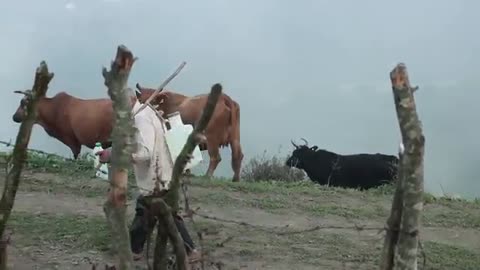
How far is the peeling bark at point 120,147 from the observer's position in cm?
237

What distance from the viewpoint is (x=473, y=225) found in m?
9.66

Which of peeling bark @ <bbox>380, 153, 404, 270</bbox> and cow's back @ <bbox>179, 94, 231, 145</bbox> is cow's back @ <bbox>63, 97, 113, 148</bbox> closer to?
cow's back @ <bbox>179, 94, 231, 145</bbox>

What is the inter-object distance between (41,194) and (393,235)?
7575mm

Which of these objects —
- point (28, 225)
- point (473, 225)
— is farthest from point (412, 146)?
point (473, 225)

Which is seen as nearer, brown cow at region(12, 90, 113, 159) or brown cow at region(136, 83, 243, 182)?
brown cow at region(136, 83, 243, 182)

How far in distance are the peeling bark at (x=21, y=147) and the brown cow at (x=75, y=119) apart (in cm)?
1159

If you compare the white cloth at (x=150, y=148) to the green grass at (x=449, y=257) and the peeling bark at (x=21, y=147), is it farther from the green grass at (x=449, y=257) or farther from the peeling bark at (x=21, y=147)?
the peeling bark at (x=21, y=147)

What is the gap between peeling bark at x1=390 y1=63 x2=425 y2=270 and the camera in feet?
7.95

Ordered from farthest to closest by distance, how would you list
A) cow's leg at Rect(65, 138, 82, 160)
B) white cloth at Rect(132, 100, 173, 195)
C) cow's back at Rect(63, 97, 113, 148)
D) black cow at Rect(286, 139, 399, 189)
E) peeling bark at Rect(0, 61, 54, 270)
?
cow's leg at Rect(65, 138, 82, 160) → cow's back at Rect(63, 97, 113, 148) → black cow at Rect(286, 139, 399, 189) → white cloth at Rect(132, 100, 173, 195) → peeling bark at Rect(0, 61, 54, 270)

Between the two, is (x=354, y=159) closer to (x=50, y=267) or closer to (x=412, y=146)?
(x=50, y=267)

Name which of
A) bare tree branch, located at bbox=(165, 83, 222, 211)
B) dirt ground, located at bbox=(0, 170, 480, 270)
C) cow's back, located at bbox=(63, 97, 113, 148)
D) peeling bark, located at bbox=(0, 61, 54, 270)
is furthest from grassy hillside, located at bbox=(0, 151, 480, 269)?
bare tree branch, located at bbox=(165, 83, 222, 211)

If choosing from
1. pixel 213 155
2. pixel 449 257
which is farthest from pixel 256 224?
pixel 213 155

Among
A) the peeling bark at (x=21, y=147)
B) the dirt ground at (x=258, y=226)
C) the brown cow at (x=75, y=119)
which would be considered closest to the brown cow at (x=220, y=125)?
the brown cow at (x=75, y=119)

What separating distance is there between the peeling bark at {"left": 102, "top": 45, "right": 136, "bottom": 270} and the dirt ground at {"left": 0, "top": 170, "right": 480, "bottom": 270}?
3733 millimetres
